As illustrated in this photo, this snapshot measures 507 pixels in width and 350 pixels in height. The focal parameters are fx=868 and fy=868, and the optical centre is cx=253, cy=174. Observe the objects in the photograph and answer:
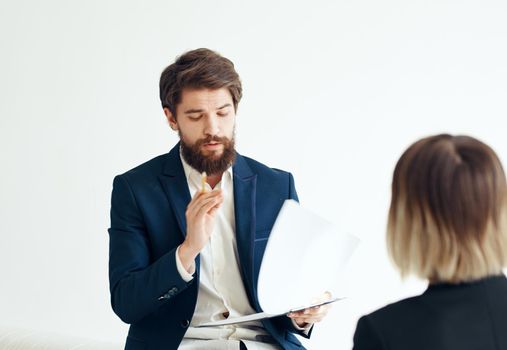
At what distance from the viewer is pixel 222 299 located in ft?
8.54

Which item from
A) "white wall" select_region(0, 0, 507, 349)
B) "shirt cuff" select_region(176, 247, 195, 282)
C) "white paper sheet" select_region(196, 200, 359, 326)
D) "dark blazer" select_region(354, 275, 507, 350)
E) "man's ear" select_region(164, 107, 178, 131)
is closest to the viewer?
"dark blazer" select_region(354, 275, 507, 350)

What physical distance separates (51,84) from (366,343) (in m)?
3.29

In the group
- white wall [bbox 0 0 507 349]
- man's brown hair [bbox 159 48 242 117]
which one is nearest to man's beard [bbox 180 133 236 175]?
man's brown hair [bbox 159 48 242 117]

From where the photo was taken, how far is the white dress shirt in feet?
8.41

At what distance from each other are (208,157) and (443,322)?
46.9 inches

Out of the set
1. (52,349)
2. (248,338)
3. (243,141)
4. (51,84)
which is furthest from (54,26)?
(248,338)

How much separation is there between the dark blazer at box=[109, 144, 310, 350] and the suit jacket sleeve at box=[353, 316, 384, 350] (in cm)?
88

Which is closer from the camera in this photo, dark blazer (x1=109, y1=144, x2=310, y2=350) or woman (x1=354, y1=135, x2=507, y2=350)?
woman (x1=354, y1=135, x2=507, y2=350)

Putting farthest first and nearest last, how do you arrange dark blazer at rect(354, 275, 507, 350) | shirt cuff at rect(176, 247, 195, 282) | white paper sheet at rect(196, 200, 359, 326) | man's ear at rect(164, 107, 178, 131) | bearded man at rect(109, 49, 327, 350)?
man's ear at rect(164, 107, 178, 131)
bearded man at rect(109, 49, 327, 350)
shirt cuff at rect(176, 247, 195, 282)
white paper sheet at rect(196, 200, 359, 326)
dark blazer at rect(354, 275, 507, 350)

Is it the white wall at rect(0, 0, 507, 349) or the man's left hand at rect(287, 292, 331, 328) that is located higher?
the white wall at rect(0, 0, 507, 349)

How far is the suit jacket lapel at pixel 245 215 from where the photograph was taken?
262cm

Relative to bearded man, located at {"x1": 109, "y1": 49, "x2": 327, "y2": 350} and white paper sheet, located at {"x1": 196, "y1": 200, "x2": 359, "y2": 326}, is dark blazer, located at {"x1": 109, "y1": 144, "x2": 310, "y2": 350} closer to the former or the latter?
bearded man, located at {"x1": 109, "y1": 49, "x2": 327, "y2": 350}

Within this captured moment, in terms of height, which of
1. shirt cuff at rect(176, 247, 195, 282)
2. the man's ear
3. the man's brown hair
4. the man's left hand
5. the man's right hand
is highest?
the man's brown hair

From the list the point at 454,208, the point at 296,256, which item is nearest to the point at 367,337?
the point at 454,208
